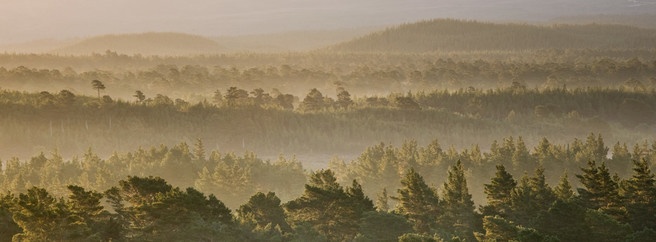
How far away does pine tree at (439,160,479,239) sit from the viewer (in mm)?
69125

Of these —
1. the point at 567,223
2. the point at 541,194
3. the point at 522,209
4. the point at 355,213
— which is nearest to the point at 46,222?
the point at 355,213

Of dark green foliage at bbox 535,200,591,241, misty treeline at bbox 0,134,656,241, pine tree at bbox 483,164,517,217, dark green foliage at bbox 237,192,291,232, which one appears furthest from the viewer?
pine tree at bbox 483,164,517,217

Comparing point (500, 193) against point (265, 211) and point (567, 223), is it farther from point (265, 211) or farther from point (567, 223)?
point (265, 211)

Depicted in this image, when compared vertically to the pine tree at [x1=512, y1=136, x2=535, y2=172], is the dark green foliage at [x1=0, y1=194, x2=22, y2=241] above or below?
above

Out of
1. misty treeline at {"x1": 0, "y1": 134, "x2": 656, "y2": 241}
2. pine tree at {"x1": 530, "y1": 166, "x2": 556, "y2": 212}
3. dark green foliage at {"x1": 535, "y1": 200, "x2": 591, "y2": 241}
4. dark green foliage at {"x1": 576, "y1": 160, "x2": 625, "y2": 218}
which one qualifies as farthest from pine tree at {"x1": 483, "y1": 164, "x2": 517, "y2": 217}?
dark green foliage at {"x1": 535, "y1": 200, "x2": 591, "y2": 241}

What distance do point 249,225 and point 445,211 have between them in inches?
770

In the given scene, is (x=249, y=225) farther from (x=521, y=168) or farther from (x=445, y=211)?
(x=521, y=168)

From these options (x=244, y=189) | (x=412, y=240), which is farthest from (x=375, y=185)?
(x=412, y=240)

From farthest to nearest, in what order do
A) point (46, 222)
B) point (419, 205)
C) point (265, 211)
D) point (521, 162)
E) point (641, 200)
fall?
point (521, 162) → point (419, 205) → point (265, 211) → point (641, 200) → point (46, 222)

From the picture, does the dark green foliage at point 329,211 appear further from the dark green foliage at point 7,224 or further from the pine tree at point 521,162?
the pine tree at point 521,162

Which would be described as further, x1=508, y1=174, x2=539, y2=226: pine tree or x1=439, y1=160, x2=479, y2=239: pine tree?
x1=439, y1=160, x2=479, y2=239: pine tree

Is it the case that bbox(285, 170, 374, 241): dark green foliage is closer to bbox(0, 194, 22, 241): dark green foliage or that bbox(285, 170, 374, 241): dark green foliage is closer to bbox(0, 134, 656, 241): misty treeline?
bbox(0, 134, 656, 241): misty treeline

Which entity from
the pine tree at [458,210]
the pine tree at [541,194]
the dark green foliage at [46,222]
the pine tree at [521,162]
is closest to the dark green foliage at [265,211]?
the pine tree at [458,210]

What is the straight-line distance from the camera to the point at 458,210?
7088 centimetres
